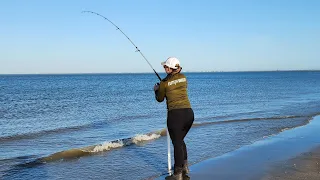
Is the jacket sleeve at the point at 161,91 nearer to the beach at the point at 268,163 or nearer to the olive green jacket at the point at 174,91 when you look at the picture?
the olive green jacket at the point at 174,91

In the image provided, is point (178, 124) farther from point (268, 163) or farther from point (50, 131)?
point (50, 131)

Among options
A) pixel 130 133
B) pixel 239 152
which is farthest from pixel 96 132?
pixel 239 152

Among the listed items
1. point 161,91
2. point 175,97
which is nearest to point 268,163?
point 175,97

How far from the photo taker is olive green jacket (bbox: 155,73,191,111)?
5559 millimetres

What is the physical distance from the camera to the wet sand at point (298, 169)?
20.5 ft

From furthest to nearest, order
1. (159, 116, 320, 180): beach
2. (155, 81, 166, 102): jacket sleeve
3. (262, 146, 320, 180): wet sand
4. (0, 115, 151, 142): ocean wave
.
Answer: (0, 115, 151, 142): ocean wave
(159, 116, 320, 180): beach
(262, 146, 320, 180): wet sand
(155, 81, 166, 102): jacket sleeve

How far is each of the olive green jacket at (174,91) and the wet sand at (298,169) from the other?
2165 mm

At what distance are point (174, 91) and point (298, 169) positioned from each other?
3.16 metres


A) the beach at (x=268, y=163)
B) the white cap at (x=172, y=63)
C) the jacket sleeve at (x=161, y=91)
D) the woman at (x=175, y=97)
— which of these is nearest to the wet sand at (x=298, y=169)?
the beach at (x=268, y=163)

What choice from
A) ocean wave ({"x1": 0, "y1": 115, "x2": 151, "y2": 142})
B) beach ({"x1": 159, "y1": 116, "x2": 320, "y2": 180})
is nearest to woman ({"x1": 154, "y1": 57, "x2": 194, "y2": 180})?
beach ({"x1": 159, "y1": 116, "x2": 320, "y2": 180})

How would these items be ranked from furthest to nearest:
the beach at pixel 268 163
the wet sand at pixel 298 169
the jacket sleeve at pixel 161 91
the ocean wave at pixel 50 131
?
the ocean wave at pixel 50 131, the beach at pixel 268 163, the wet sand at pixel 298 169, the jacket sleeve at pixel 161 91

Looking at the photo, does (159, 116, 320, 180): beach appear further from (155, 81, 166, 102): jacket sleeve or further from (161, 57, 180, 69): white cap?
Result: (161, 57, 180, 69): white cap

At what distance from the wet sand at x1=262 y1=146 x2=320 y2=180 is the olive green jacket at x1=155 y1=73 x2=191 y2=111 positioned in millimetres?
2165

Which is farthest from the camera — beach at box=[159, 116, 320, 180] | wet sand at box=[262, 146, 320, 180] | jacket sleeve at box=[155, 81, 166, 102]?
beach at box=[159, 116, 320, 180]
